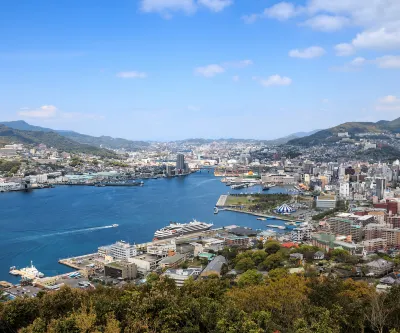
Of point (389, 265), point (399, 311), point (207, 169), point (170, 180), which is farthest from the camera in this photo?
point (207, 169)

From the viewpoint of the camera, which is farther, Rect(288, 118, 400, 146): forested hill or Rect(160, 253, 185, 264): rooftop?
Rect(288, 118, 400, 146): forested hill

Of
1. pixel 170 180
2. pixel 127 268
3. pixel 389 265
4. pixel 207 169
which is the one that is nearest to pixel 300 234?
pixel 389 265

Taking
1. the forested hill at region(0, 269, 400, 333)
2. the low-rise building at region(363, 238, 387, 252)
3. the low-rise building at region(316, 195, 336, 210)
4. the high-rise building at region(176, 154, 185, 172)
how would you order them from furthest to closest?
the high-rise building at region(176, 154, 185, 172) → the low-rise building at region(316, 195, 336, 210) → the low-rise building at region(363, 238, 387, 252) → the forested hill at region(0, 269, 400, 333)

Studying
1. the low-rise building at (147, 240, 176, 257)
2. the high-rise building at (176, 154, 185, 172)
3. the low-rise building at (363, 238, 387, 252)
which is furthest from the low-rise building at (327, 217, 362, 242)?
the high-rise building at (176, 154, 185, 172)

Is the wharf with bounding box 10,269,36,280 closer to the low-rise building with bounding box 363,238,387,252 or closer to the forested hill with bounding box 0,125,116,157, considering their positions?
the low-rise building with bounding box 363,238,387,252

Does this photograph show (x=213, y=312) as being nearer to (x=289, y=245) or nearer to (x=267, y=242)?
(x=267, y=242)

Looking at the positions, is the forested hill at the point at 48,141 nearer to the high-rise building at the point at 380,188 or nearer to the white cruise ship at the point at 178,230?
the high-rise building at the point at 380,188

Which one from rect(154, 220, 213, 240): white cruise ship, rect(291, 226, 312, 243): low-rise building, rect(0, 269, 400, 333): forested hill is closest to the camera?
rect(0, 269, 400, 333): forested hill

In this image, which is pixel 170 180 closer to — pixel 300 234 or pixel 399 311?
pixel 300 234
